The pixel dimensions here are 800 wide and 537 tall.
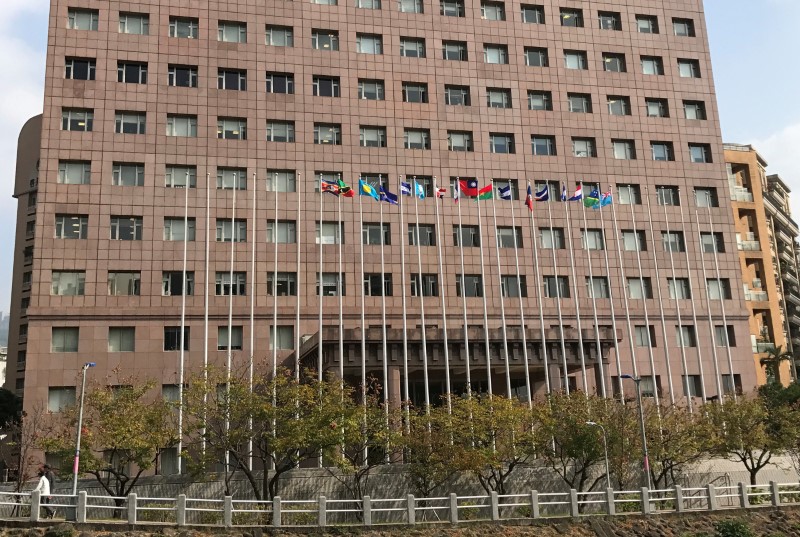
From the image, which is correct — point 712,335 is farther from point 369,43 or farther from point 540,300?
point 369,43

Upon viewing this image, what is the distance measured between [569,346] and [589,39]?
2848 cm

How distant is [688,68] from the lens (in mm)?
74312

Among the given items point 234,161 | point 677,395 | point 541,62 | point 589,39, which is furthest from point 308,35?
point 677,395

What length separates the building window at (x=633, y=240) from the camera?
67875 mm

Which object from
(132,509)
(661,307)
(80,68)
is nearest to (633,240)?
(661,307)

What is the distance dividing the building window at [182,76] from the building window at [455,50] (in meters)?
19.7

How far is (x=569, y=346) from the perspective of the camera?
58.2 meters

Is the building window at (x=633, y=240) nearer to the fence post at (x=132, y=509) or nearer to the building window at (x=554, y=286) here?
the building window at (x=554, y=286)

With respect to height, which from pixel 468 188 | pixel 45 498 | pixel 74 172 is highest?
pixel 74 172

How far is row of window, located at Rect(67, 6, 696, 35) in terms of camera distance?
206 ft

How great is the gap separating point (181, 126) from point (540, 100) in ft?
93.6

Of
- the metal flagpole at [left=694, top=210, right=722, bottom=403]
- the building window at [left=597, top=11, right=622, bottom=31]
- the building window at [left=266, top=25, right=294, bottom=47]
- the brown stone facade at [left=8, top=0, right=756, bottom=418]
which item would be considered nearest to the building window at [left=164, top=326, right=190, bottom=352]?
the brown stone facade at [left=8, top=0, right=756, bottom=418]

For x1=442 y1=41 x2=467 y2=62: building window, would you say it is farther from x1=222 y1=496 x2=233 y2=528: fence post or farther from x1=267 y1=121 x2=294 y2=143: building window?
x1=222 y1=496 x2=233 y2=528: fence post

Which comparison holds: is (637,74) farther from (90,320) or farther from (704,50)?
(90,320)
